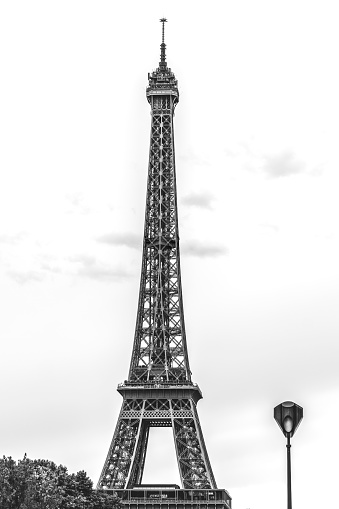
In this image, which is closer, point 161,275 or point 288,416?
point 288,416

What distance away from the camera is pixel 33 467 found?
124375 millimetres

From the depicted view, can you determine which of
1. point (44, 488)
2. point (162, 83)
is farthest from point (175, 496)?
point (162, 83)

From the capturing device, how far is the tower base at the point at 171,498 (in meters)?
164

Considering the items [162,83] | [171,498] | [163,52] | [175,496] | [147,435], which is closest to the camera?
[175,496]

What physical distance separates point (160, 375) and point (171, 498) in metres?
17.3

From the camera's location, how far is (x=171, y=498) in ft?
552

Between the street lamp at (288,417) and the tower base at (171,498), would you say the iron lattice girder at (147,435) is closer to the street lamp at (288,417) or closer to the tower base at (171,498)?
the tower base at (171,498)

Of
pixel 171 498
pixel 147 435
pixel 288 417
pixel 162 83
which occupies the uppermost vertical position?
pixel 162 83

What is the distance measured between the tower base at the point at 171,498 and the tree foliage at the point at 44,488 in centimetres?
2827

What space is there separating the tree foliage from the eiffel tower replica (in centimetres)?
3013

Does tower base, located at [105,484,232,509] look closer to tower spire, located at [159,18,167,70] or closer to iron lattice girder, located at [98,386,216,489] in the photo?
iron lattice girder, located at [98,386,216,489]

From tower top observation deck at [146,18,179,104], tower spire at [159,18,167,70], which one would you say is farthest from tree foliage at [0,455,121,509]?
tower spire at [159,18,167,70]

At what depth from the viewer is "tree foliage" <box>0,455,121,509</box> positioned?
10625cm

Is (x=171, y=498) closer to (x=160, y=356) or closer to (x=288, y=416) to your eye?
(x=160, y=356)
